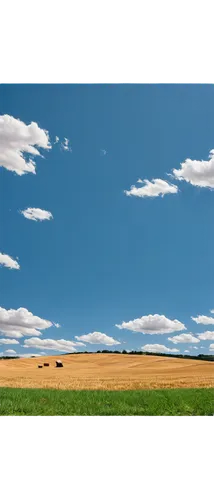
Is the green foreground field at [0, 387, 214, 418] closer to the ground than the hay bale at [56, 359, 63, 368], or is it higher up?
closer to the ground

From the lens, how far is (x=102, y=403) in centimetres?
362

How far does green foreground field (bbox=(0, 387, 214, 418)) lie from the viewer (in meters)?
3.41

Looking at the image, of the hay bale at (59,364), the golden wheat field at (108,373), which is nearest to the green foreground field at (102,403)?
the golden wheat field at (108,373)

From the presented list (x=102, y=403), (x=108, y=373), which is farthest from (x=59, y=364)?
(x=102, y=403)

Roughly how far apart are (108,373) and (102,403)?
152 centimetres

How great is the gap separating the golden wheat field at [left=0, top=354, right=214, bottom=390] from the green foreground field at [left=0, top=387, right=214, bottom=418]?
437mm

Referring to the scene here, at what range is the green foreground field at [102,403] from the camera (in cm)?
341

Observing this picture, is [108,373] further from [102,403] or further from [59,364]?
[102,403]

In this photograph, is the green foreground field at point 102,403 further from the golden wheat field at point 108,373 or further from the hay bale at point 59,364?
the hay bale at point 59,364

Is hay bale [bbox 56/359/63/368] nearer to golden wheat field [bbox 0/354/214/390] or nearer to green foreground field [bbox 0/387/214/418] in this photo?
golden wheat field [bbox 0/354/214/390]

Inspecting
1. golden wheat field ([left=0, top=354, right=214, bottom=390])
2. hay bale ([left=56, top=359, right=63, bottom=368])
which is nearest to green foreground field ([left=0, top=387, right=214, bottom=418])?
golden wheat field ([left=0, top=354, right=214, bottom=390])
